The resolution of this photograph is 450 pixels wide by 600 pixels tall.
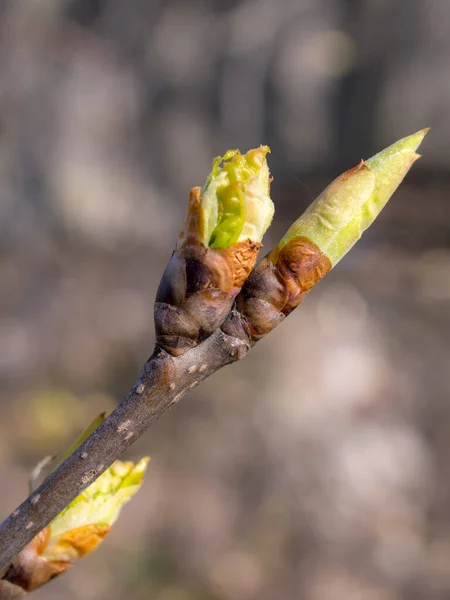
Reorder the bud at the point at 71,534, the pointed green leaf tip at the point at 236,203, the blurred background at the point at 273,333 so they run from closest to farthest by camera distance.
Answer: the pointed green leaf tip at the point at 236,203 → the bud at the point at 71,534 → the blurred background at the point at 273,333

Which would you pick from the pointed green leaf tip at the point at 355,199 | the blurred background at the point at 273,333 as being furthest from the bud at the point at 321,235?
the blurred background at the point at 273,333

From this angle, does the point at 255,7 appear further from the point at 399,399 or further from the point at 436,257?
the point at 399,399

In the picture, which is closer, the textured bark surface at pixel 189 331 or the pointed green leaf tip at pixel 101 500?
the textured bark surface at pixel 189 331

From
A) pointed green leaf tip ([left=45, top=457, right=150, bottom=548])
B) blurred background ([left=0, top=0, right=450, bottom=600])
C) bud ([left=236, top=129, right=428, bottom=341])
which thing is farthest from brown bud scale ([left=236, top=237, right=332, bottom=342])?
blurred background ([left=0, top=0, right=450, bottom=600])

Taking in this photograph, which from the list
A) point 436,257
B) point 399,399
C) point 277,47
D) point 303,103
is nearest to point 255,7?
point 277,47

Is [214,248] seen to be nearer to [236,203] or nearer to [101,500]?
[236,203]

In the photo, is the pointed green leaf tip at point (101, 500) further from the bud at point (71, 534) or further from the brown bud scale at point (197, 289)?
the brown bud scale at point (197, 289)

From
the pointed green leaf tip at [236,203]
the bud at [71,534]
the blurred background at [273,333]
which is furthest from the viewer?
the blurred background at [273,333]
